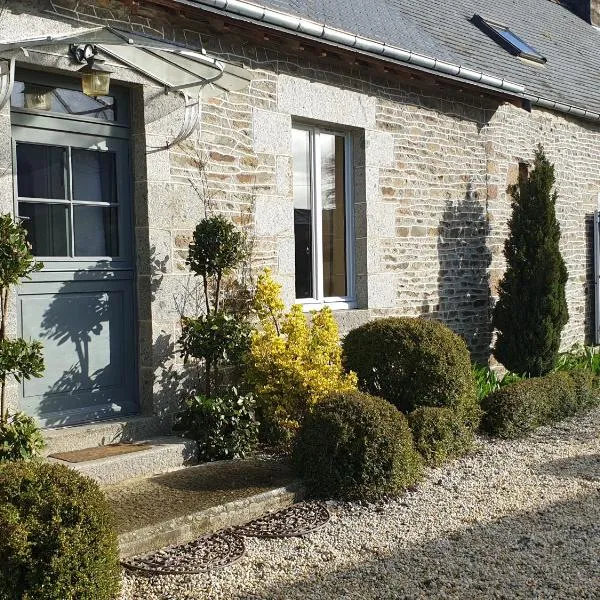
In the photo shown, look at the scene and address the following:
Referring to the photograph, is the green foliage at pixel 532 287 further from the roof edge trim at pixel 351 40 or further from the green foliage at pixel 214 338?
the green foliage at pixel 214 338

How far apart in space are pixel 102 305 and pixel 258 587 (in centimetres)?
268

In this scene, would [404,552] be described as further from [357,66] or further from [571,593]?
[357,66]

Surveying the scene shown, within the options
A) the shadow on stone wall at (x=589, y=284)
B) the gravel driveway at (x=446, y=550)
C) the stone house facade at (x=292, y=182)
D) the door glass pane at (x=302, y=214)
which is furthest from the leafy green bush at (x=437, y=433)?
the shadow on stone wall at (x=589, y=284)

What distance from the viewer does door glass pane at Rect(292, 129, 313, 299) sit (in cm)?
752

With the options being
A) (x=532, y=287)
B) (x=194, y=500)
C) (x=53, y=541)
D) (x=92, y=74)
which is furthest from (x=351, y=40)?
(x=53, y=541)

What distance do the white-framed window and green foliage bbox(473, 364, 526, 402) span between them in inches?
59.7

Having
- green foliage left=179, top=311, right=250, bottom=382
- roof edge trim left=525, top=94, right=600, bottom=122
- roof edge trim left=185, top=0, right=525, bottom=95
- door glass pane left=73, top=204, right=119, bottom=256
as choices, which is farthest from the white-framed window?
roof edge trim left=525, top=94, right=600, bottom=122

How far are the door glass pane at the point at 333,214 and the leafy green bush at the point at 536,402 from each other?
1.79m

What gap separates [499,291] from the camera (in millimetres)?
9328

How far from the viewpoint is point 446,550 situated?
14.7 feet

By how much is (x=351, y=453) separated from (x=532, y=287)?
456cm

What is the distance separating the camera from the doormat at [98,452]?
5203 millimetres

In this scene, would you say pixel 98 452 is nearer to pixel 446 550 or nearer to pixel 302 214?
pixel 446 550

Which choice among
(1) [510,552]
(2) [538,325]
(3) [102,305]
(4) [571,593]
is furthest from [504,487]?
(2) [538,325]
